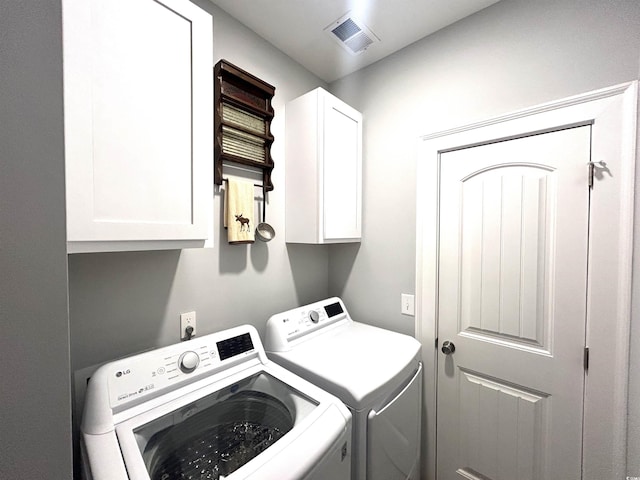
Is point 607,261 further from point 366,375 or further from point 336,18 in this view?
point 336,18

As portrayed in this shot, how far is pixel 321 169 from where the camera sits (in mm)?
1520

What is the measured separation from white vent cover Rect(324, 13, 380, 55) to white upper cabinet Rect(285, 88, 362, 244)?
35 centimetres

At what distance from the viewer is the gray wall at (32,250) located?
1.01ft

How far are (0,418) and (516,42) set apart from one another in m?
2.01

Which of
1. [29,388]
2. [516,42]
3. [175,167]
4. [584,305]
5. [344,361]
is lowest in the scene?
[344,361]

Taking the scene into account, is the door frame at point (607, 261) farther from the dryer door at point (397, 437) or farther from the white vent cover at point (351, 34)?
the white vent cover at point (351, 34)

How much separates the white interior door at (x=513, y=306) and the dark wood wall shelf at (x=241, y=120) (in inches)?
42.0

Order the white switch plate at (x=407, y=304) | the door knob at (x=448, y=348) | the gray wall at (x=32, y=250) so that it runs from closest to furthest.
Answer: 1. the gray wall at (x=32, y=250)
2. the door knob at (x=448, y=348)
3. the white switch plate at (x=407, y=304)

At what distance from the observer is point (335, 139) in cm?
161

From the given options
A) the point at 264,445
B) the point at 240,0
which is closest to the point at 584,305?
the point at 264,445

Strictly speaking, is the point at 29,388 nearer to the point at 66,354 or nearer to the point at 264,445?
the point at 66,354

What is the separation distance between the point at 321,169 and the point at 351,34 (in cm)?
82

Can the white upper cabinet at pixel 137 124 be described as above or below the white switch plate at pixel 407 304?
above

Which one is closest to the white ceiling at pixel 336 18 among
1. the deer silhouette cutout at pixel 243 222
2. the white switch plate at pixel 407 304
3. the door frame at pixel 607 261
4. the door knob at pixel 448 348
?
the door frame at pixel 607 261
